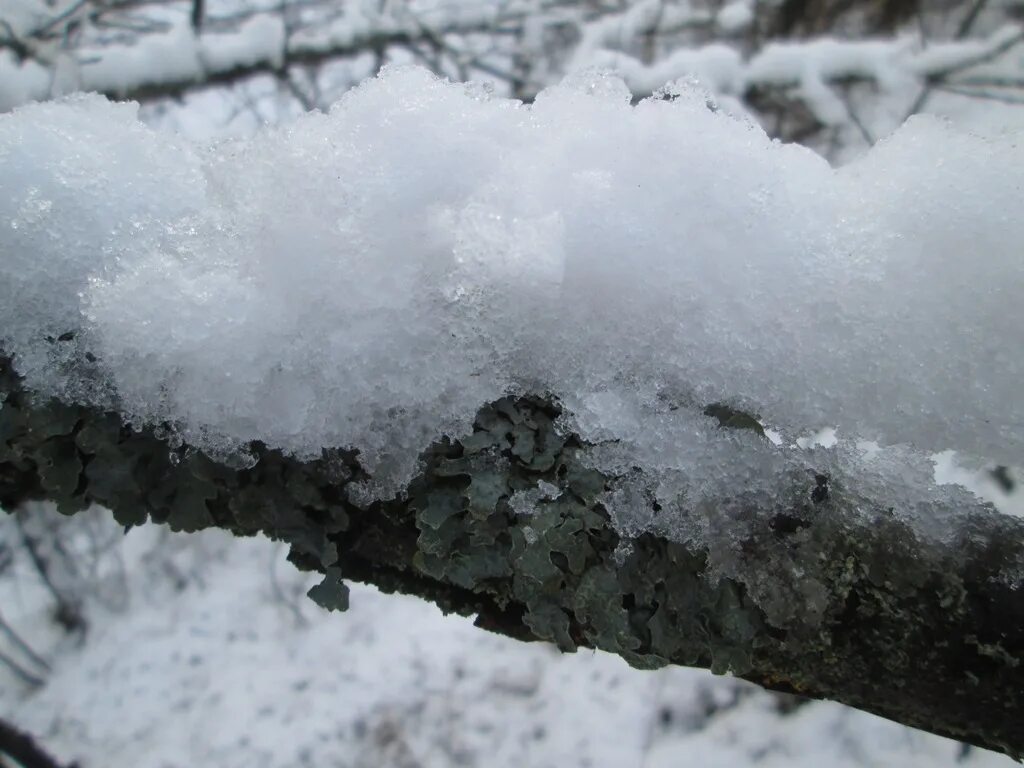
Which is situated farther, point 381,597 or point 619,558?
point 381,597

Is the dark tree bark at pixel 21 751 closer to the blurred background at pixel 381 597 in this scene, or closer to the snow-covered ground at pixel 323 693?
the blurred background at pixel 381 597

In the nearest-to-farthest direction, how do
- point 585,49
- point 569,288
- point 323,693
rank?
point 569,288, point 585,49, point 323,693

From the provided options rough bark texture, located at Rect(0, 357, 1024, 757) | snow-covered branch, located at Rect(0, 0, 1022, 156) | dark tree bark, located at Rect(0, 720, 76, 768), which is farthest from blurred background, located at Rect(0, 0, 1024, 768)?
rough bark texture, located at Rect(0, 357, 1024, 757)

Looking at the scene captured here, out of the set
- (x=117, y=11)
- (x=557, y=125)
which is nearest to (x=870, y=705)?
(x=557, y=125)

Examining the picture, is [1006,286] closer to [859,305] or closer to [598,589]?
[859,305]

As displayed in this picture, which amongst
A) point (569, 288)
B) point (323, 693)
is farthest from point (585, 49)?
Result: point (323, 693)

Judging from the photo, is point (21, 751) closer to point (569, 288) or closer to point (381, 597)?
point (569, 288)
